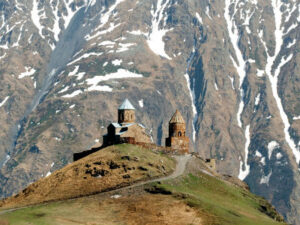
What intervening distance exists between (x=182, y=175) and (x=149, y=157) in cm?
832

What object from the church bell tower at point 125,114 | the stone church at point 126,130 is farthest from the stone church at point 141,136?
the church bell tower at point 125,114

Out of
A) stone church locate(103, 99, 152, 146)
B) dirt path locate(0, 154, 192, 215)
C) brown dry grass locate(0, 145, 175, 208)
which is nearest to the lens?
dirt path locate(0, 154, 192, 215)

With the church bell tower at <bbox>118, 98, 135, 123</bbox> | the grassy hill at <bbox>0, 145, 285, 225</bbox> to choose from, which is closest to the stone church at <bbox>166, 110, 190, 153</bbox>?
the grassy hill at <bbox>0, 145, 285, 225</bbox>

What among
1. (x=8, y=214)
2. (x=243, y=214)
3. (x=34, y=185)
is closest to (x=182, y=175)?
(x=243, y=214)

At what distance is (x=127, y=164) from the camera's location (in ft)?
490

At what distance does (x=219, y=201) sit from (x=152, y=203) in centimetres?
1703

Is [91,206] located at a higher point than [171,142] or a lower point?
lower

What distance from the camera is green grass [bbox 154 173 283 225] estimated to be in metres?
127

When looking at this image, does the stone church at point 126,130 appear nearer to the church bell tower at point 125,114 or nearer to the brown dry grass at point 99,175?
the church bell tower at point 125,114

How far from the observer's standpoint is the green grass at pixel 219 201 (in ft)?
418

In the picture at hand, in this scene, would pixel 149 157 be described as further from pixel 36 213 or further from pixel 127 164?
pixel 36 213

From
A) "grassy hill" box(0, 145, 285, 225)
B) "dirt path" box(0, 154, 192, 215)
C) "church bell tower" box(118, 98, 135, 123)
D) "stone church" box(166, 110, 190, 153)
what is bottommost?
"grassy hill" box(0, 145, 285, 225)

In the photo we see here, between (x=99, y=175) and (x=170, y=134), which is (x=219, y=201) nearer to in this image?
(x=99, y=175)

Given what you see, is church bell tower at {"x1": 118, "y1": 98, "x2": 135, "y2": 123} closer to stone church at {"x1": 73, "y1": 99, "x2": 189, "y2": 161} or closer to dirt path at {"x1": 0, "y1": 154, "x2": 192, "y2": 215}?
stone church at {"x1": 73, "y1": 99, "x2": 189, "y2": 161}
